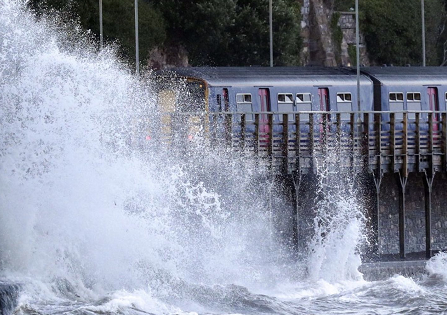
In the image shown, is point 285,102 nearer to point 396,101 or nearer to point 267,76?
point 267,76

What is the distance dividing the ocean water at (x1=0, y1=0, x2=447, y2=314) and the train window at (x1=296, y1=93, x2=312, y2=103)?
28.2 ft

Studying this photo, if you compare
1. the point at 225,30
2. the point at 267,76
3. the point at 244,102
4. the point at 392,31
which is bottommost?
the point at 244,102

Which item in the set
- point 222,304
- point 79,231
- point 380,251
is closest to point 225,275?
point 222,304

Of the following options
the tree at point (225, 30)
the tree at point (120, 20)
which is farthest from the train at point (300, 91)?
the tree at point (225, 30)

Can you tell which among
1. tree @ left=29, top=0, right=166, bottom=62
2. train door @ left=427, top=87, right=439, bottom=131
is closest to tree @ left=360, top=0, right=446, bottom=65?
tree @ left=29, top=0, right=166, bottom=62

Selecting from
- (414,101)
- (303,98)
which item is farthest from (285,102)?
(414,101)

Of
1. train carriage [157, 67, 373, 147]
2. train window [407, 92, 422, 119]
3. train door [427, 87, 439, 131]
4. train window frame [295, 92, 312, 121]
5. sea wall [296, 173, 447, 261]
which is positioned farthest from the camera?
train door [427, 87, 439, 131]

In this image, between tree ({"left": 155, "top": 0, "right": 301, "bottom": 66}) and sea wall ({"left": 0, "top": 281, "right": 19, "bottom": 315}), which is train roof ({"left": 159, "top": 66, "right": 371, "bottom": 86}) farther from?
sea wall ({"left": 0, "top": 281, "right": 19, "bottom": 315})

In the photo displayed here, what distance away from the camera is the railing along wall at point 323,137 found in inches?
1331

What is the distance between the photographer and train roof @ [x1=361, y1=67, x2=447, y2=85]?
137ft

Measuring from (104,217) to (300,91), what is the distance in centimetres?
1491

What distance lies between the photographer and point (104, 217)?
2602 centimetres

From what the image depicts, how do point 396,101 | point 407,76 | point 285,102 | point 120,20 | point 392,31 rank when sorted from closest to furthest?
point 285,102, point 396,101, point 407,76, point 120,20, point 392,31

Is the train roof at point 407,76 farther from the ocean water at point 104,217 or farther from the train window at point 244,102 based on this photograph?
the ocean water at point 104,217
